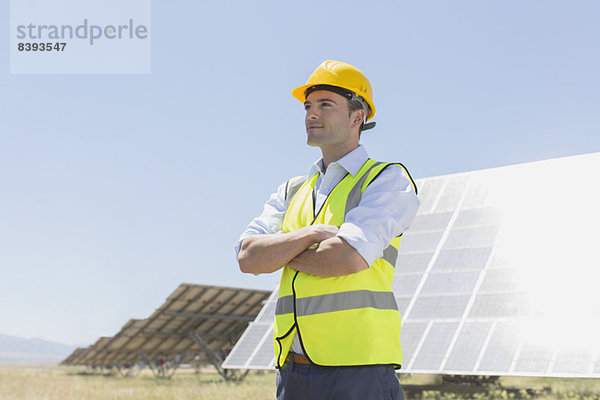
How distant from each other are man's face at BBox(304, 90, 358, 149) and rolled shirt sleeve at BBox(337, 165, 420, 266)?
0.26m

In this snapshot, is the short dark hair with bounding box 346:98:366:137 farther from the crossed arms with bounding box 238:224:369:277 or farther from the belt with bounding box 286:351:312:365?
the belt with bounding box 286:351:312:365

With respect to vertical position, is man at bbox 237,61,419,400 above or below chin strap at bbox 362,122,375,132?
below

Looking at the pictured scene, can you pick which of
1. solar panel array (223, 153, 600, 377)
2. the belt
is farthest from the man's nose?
solar panel array (223, 153, 600, 377)

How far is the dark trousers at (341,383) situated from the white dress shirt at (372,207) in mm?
106

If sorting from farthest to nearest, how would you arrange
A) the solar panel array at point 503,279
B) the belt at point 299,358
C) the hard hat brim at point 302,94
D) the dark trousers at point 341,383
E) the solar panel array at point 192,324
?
the solar panel array at point 192,324
the solar panel array at point 503,279
the hard hat brim at point 302,94
the belt at point 299,358
the dark trousers at point 341,383

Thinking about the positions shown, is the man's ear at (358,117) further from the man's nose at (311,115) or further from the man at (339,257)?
the man's nose at (311,115)

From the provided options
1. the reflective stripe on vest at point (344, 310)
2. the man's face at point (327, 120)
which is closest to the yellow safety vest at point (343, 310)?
the reflective stripe on vest at point (344, 310)

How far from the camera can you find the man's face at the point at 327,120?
248cm

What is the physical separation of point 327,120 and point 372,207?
441mm

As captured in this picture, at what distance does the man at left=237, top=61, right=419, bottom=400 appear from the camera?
2.12 m

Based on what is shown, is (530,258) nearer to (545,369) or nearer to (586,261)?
(586,261)

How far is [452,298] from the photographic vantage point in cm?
1038

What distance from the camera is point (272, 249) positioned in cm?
237

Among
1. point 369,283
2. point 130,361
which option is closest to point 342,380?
point 369,283
